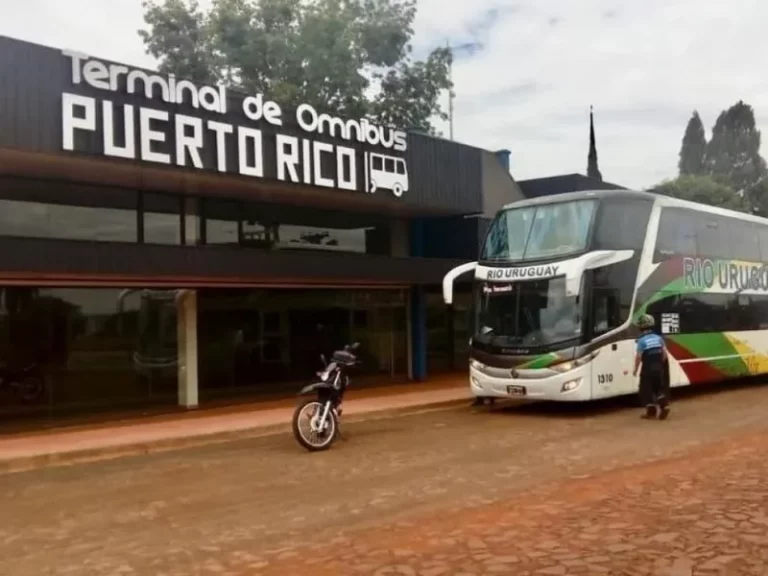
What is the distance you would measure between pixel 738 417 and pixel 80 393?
11312mm

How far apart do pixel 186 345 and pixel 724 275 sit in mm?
11521

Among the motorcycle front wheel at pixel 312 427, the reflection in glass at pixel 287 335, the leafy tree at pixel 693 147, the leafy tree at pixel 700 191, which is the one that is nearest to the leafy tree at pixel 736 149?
the leafy tree at pixel 693 147

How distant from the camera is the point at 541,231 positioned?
15.2 metres

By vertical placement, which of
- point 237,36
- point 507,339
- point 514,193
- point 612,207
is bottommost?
point 507,339

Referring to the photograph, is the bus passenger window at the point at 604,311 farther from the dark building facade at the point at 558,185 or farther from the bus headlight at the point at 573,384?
the dark building facade at the point at 558,185

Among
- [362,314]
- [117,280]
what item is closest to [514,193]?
[362,314]

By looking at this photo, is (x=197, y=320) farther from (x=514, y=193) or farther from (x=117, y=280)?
(x=514, y=193)

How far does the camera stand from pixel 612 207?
15023 millimetres

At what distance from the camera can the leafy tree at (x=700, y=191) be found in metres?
60.4

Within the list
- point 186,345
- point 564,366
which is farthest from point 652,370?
point 186,345

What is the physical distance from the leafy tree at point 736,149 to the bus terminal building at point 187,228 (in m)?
67.6

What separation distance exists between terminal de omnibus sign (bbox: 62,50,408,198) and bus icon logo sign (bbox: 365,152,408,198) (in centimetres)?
2

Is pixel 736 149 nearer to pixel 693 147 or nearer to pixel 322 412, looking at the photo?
pixel 693 147

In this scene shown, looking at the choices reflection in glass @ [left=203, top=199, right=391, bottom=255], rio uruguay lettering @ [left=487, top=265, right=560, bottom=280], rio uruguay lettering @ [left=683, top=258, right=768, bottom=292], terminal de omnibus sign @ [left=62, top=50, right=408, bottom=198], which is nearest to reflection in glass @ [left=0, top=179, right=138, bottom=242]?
reflection in glass @ [left=203, top=199, right=391, bottom=255]
